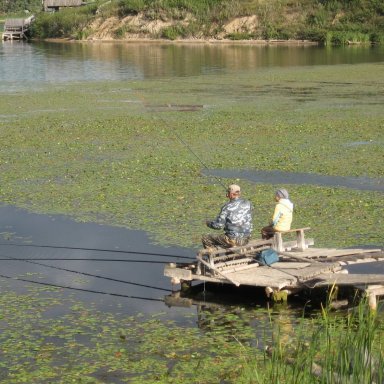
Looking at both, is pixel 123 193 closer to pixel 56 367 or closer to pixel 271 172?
pixel 271 172

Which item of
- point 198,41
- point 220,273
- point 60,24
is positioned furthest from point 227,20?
point 220,273

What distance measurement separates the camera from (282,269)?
47.0ft

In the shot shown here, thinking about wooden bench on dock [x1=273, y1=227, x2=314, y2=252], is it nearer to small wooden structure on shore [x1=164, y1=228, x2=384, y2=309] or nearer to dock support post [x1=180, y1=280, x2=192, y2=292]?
small wooden structure on shore [x1=164, y1=228, x2=384, y2=309]

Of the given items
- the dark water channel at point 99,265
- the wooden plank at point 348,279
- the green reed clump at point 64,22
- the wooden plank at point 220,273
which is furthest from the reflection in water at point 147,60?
the wooden plank at point 348,279

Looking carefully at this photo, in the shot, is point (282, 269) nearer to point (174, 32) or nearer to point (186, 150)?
point (186, 150)

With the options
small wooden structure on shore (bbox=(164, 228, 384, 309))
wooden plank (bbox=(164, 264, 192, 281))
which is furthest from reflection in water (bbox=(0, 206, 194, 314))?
small wooden structure on shore (bbox=(164, 228, 384, 309))

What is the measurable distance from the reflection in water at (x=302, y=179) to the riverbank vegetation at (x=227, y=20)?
5607 centimetres

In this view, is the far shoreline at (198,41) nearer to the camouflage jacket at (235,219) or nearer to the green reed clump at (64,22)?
the green reed clump at (64,22)

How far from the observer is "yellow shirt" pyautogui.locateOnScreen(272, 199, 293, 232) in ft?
49.7

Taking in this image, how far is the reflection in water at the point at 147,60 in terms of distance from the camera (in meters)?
53.3

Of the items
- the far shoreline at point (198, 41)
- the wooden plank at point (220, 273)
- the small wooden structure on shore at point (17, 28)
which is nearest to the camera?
the wooden plank at point (220, 273)

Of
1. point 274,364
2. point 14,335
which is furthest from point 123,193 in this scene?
point 274,364

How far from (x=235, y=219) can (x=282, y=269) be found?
118 cm

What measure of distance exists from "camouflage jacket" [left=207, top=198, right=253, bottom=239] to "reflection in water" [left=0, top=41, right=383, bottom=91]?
109 feet
